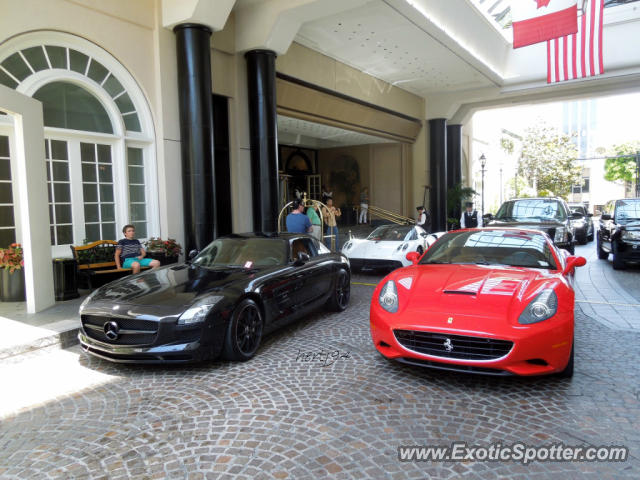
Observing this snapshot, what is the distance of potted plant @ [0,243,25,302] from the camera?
771cm

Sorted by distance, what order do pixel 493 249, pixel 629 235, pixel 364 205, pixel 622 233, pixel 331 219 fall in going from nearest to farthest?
pixel 493 249 < pixel 629 235 < pixel 622 233 < pixel 331 219 < pixel 364 205

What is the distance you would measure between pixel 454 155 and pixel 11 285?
21341 millimetres

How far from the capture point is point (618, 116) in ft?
219

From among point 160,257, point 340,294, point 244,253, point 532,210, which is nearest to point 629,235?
point 532,210

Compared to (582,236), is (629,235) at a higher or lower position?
higher

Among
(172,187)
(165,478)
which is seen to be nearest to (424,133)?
(172,187)

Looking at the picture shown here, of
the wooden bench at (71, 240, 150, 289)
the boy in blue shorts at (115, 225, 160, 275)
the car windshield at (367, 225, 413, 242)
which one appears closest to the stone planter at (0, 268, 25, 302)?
the wooden bench at (71, 240, 150, 289)

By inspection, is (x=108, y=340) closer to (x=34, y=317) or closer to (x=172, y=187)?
(x=34, y=317)

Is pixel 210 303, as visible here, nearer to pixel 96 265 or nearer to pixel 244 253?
pixel 244 253

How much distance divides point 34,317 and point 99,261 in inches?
88.0

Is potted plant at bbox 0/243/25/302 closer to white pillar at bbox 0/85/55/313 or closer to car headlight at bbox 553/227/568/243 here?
white pillar at bbox 0/85/55/313

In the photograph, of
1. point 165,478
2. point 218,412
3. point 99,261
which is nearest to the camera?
point 165,478

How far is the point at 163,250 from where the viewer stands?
944 cm

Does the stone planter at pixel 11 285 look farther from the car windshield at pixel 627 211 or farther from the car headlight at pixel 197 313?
the car windshield at pixel 627 211
